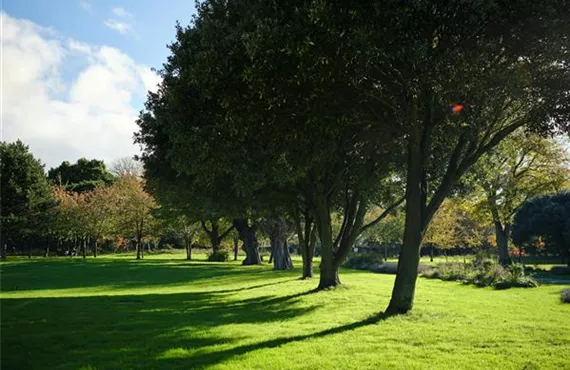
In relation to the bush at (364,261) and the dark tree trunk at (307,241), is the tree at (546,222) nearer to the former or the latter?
the bush at (364,261)

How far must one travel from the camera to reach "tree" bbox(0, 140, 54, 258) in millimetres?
60250

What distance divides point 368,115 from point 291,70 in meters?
3.97

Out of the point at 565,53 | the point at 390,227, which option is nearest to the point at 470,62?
the point at 565,53

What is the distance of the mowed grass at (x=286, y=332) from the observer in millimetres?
9398

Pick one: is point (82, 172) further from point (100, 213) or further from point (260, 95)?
point (260, 95)

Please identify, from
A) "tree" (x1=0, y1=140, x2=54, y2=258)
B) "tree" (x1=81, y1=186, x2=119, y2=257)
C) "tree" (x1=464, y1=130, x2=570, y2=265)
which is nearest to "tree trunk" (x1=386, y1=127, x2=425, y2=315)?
"tree" (x1=464, y1=130, x2=570, y2=265)

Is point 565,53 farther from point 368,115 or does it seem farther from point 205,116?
point 205,116

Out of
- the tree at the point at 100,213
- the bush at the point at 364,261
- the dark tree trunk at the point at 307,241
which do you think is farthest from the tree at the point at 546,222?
the tree at the point at 100,213

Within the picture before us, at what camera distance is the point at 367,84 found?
14141 millimetres

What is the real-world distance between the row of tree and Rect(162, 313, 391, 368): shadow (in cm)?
202

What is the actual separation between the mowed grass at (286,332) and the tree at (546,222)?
90.5ft

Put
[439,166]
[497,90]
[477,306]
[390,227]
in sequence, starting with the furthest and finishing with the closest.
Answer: [390,227] < [439,166] < [477,306] < [497,90]

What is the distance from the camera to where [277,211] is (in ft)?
91.9

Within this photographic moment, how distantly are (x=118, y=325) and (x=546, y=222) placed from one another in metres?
44.9
